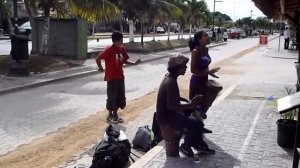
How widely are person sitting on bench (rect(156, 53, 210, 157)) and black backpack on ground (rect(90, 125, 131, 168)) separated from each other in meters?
0.66

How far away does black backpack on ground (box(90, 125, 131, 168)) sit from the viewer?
17.4ft

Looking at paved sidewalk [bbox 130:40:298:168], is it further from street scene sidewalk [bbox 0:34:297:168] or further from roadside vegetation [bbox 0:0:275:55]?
roadside vegetation [bbox 0:0:275:55]

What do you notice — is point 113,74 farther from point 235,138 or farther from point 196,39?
point 235,138

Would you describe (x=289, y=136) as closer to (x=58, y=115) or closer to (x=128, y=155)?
(x=128, y=155)

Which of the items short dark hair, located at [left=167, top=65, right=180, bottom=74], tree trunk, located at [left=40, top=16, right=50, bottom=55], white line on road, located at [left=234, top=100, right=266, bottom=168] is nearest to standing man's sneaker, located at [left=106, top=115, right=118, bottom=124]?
white line on road, located at [left=234, top=100, right=266, bottom=168]

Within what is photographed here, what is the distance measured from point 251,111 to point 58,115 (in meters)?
3.86

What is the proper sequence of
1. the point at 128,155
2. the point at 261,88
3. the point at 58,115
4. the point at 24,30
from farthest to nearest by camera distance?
1. the point at 24,30
2. the point at 261,88
3. the point at 58,115
4. the point at 128,155

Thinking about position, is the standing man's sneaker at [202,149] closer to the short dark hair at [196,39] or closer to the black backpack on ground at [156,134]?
the black backpack on ground at [156,134]

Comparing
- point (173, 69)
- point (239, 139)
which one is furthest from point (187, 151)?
point (239, 139)

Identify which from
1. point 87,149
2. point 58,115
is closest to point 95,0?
point 58,115

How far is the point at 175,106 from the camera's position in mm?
5125

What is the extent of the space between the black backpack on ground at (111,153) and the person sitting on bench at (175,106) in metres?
0.66

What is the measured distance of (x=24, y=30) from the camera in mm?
34000

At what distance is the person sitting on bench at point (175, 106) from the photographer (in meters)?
5.15
